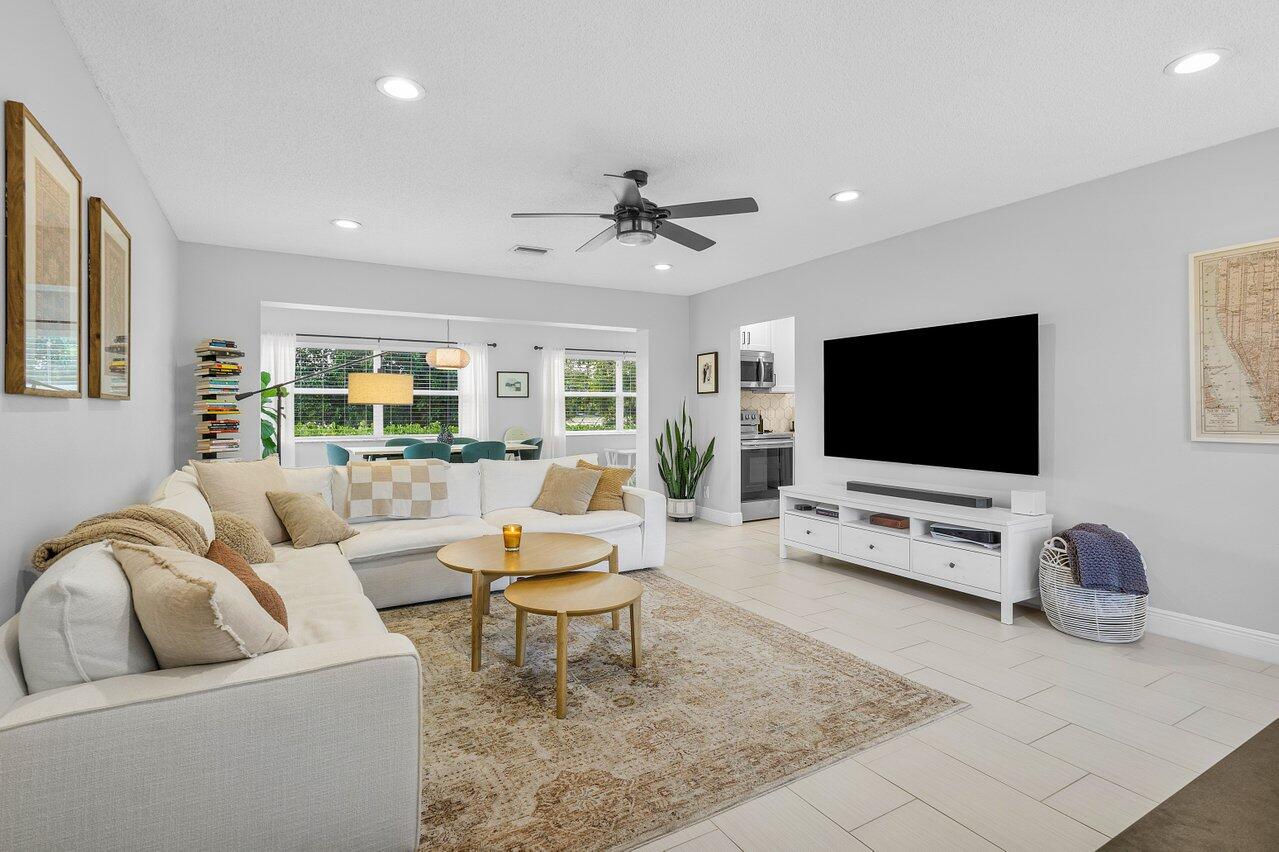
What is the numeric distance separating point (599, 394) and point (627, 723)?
696cm

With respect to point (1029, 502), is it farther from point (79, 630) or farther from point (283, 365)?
point (283, 365)

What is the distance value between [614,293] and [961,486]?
3713 mm

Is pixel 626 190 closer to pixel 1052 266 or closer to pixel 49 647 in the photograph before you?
pixel 1052 266

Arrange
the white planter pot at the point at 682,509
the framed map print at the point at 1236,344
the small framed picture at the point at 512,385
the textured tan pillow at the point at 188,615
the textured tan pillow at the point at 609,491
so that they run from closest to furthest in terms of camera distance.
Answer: the textured tan pillow at the point at 188,615, the framed map print at the point at 1236,344, the textured tan pillow at the point at 609,491, the white planter pot at the point at 682,509, the small framed picture at the point at 512,385

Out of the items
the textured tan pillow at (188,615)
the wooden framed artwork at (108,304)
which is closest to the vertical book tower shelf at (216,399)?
the wooden framed artwork at (108,304)

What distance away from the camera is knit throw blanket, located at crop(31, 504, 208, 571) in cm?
166

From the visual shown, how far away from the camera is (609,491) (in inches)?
186

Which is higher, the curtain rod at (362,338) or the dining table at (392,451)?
the curtain rod at (362,338)

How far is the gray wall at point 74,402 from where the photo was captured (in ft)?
5.43

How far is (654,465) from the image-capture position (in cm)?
670

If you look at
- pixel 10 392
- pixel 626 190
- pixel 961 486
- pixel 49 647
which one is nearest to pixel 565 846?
pixel 49 647

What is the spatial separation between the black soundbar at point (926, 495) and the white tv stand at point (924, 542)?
0.06 m

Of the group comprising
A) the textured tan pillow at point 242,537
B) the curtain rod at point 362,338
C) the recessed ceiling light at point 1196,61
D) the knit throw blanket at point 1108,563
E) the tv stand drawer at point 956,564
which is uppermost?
the recessed ceiling light at point 1196,61

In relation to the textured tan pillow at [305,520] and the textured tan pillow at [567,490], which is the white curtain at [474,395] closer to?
the textured tan pillow at [567,490]
